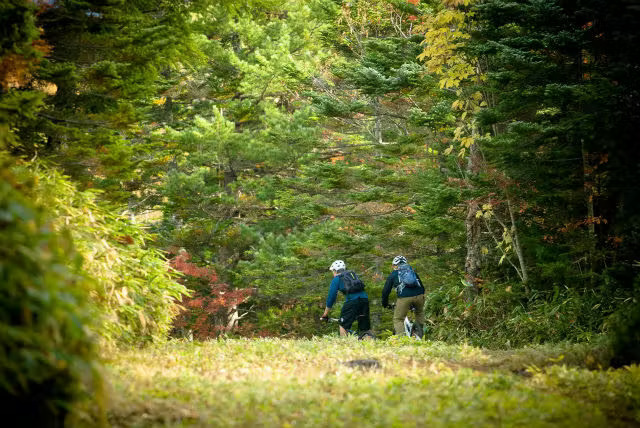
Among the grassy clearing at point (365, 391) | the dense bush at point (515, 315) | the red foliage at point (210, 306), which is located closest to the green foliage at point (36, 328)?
the grassy clearing at point (365, 391)

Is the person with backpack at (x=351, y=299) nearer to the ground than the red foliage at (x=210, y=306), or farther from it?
farther from it

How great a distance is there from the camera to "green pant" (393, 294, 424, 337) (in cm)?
1156

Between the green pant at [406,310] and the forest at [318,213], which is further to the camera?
the green pant at [406,310]

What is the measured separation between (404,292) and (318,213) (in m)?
7.16

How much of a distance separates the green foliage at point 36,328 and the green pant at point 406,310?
863 cm

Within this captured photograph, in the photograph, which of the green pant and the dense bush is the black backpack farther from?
the dense bush

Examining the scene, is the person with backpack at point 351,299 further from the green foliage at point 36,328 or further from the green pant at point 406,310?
the green foliage at point 36,328

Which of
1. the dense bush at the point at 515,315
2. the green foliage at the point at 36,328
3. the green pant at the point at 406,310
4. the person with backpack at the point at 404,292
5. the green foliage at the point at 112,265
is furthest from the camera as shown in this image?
the green pant at the point at 406,310

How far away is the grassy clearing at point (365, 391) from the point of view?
4281mm

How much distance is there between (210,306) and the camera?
18938mm

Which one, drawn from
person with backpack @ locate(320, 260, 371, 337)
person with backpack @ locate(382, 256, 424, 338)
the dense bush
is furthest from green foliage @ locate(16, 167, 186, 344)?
the dense bush

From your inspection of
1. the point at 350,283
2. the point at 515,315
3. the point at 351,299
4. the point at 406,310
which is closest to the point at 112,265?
the point at 350,283

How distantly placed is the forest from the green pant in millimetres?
434

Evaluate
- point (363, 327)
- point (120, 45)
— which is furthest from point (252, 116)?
point (120, 45)
